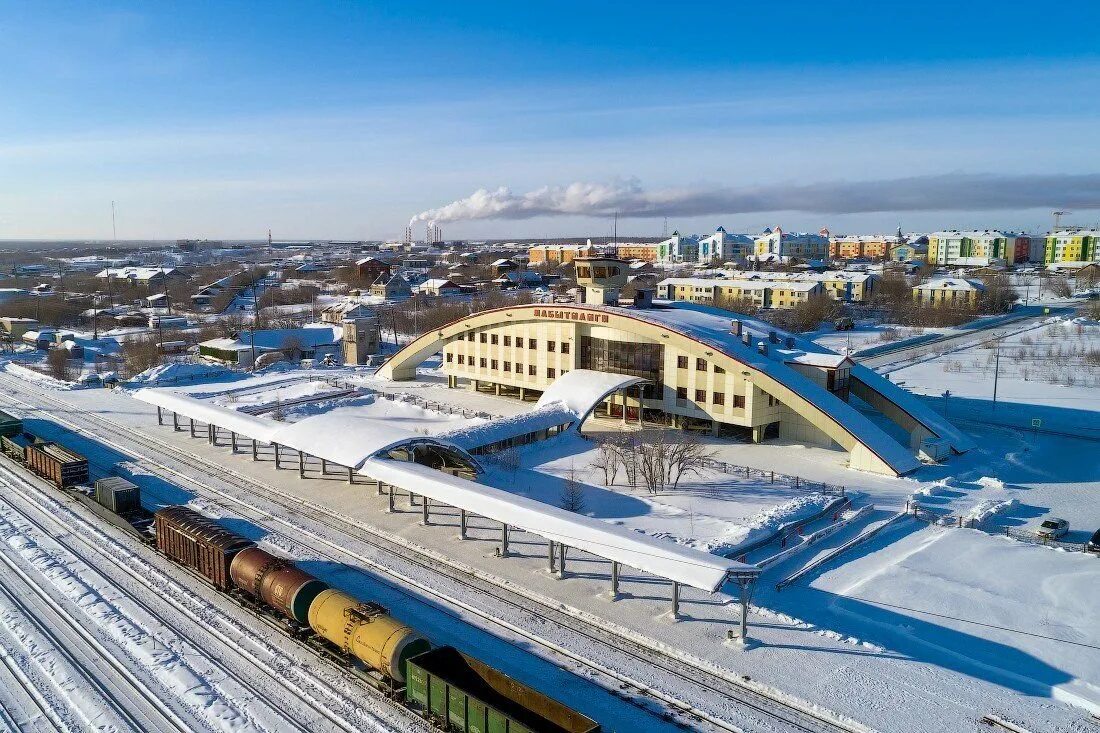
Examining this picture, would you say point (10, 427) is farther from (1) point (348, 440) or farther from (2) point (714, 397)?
(2) point (714, 397)

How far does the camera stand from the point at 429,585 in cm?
2398

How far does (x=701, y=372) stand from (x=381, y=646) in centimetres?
2795

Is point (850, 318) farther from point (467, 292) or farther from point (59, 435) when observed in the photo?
point (59, 435)

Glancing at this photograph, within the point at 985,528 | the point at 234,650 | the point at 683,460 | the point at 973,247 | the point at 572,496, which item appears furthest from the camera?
the point at 973,247

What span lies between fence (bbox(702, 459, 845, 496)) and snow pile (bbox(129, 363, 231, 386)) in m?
43.6

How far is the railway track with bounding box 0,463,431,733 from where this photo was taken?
57.1 feet

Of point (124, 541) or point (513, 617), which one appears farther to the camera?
point (124, 541)

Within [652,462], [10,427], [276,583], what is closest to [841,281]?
[652,462]

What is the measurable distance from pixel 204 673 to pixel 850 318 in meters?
89.6

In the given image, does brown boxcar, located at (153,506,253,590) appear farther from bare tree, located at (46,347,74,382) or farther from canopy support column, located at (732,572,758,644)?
bare tree, located at (46,347,74,382)

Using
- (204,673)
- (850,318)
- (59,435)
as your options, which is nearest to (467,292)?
(850,318)

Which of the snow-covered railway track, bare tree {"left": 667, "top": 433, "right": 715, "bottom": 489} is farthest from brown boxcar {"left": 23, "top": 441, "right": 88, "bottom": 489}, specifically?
bare tree {"left": 667, "top": 433, "right": 715, "bottom": 489}

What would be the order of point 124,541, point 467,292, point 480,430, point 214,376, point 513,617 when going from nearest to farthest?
point 513,617 → point 124,541 → point 480,430 → point 214,376 → point 467,292

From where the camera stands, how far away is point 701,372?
4212 centimetres
